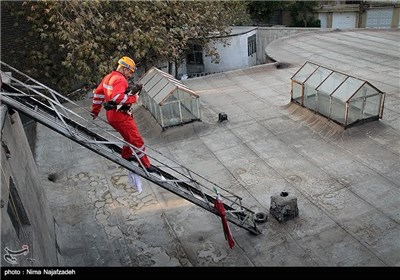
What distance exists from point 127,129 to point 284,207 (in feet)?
13.6

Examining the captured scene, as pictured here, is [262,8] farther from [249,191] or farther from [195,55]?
[249,191]

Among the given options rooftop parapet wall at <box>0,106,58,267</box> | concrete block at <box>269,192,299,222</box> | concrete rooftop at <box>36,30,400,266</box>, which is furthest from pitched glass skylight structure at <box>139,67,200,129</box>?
rooftop parapet wall at <box>0,106,58,267</box>

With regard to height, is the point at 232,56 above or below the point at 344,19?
below

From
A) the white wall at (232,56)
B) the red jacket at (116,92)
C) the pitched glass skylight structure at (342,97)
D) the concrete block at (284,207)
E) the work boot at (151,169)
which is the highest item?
the red jacket at (116,92)

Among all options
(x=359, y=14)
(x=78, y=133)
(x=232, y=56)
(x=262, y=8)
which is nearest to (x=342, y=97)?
(x=78, y=133)

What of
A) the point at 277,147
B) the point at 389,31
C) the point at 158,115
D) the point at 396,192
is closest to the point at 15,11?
the point at 158,115

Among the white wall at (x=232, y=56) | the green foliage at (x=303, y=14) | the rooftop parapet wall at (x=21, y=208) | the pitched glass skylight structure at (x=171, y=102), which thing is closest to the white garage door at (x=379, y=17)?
the green foliage at (x=303, y=14)

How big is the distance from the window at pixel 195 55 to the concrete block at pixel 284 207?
21420 mm

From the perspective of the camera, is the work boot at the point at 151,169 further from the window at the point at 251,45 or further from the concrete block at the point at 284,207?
the window at the point at 251,45

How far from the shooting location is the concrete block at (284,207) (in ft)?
30.3

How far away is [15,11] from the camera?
16.4 metres

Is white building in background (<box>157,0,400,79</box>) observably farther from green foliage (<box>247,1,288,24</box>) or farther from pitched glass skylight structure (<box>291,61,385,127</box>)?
pitched glass skylight structure (<box>291,61,385,127</box>)

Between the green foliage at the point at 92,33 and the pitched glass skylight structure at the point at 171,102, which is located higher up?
the green foliage at the point at 92,33

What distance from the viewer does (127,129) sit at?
7969 mm
